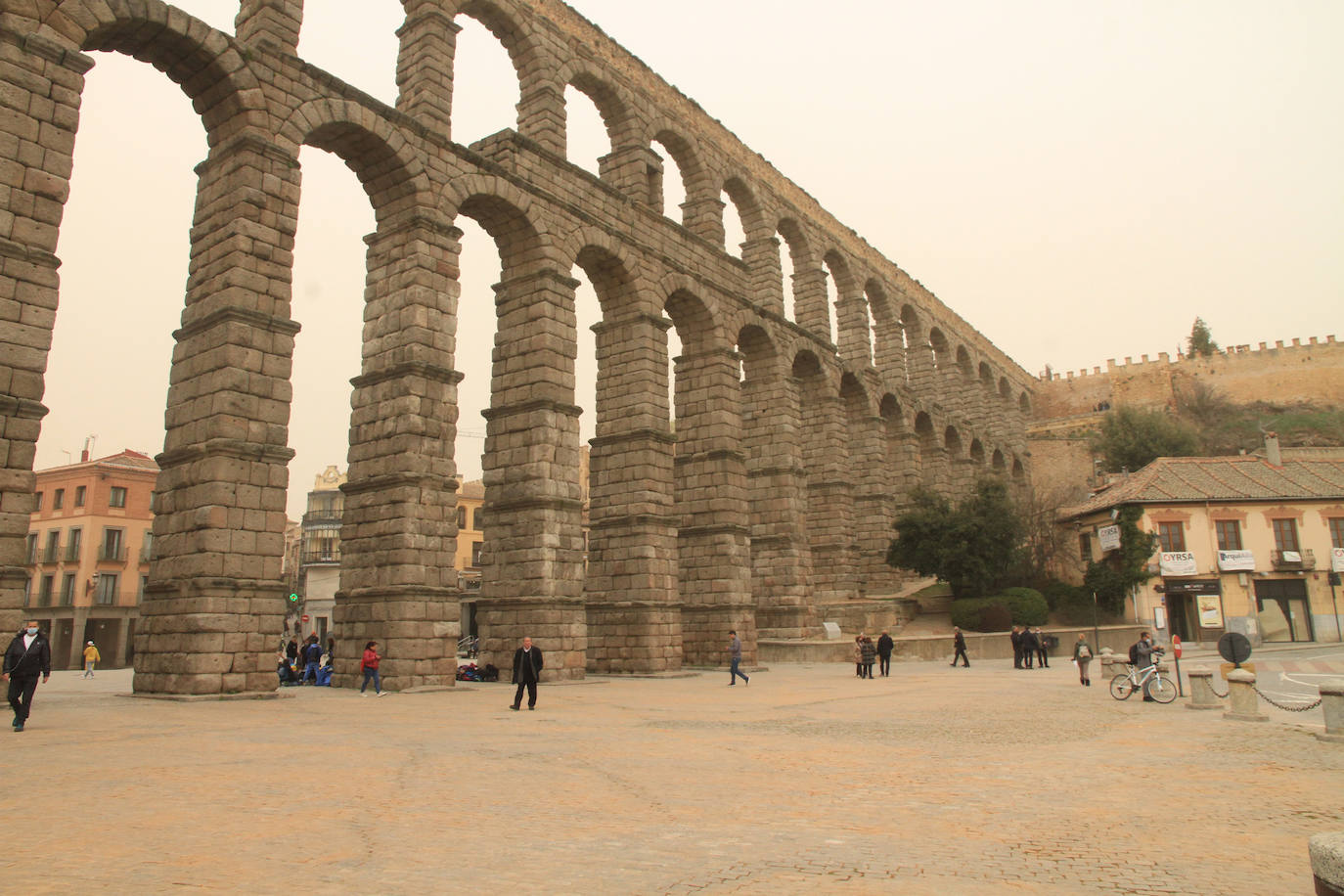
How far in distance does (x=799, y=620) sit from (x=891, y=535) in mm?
9694

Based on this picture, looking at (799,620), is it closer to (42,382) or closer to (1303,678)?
(1303,678)

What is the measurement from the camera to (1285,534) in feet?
115

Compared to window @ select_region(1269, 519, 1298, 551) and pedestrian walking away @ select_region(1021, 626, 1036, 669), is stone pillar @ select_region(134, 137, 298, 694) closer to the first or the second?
pedestrian walking away @ select_region(1021, 626, 1036, 669)

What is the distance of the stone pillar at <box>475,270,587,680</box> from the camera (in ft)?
60.2

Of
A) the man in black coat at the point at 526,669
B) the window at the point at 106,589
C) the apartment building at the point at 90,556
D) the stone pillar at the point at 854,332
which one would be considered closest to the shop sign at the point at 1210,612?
the stone pillar at the point at 854,332

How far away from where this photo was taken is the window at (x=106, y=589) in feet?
123

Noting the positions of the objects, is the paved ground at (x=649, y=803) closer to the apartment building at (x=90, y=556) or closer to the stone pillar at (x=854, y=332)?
the stone pillar at (x=854, y=332)

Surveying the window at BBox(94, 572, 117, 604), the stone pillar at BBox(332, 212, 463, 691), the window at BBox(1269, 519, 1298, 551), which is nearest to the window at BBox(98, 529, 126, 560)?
the window at BBox(94, 572, 117, 604)

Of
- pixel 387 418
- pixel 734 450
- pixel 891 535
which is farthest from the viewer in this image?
pixel 891 535

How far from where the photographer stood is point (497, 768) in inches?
307

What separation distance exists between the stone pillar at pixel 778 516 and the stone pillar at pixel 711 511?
10.6 feet

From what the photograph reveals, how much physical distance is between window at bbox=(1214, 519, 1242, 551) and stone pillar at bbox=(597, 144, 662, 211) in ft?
85.1

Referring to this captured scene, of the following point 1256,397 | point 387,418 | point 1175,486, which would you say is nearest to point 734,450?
point 387,418

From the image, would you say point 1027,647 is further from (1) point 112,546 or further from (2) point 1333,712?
(1) point 112,546
